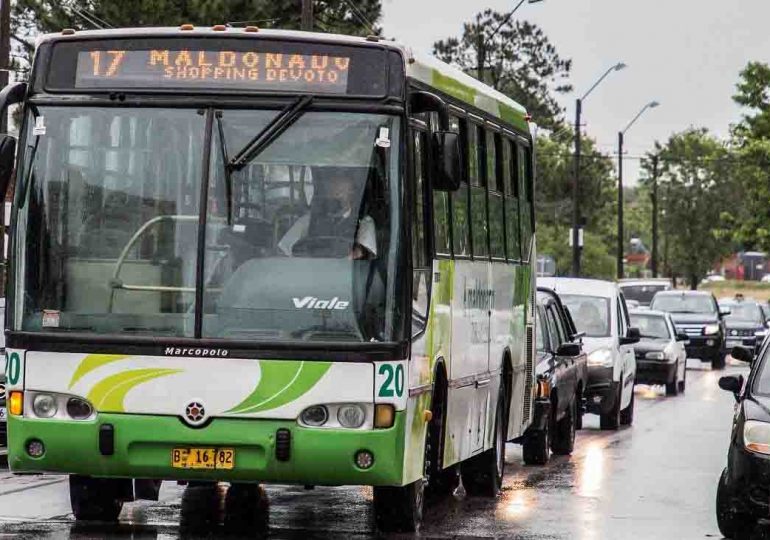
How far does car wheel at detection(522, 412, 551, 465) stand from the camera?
19.5 m

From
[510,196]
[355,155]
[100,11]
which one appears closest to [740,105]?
[100,11]

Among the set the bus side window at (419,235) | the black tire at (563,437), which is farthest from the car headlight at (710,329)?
the bus side window at (419,235)

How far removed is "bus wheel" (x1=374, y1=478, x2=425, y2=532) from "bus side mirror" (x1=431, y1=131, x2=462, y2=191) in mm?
1936

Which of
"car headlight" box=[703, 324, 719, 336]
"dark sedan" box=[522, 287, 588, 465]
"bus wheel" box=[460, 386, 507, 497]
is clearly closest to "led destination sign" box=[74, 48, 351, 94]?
"bus wheel" box=[460, 386, 507, 497]

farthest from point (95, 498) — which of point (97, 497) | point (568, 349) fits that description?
point (568, 349)

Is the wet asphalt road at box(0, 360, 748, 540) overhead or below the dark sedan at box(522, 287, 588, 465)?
below

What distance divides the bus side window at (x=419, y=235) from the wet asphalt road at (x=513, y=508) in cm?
153

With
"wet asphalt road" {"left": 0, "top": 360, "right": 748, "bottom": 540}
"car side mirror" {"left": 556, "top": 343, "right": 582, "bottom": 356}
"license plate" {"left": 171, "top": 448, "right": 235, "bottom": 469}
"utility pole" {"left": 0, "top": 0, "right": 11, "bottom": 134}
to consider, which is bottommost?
"wet asphalt road" {"left": 0, "top": 360, "right": 748, "bottom": 540}

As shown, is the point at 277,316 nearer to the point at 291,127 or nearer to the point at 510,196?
the point at 291,127

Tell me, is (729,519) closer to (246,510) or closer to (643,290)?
(246,510)

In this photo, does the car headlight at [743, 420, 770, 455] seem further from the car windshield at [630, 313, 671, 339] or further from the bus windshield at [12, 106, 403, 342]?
the car windshield at [630, 313, 671, 339]

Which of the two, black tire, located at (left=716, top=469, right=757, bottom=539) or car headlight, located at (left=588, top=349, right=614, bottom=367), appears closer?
black tire, located at (left=716, top=469, right=757, bottom=539)

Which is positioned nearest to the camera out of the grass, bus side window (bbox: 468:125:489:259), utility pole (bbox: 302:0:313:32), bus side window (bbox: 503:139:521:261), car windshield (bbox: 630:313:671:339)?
bus side window (bbox: 468:125:489:259)

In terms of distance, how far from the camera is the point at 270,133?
11688mm
